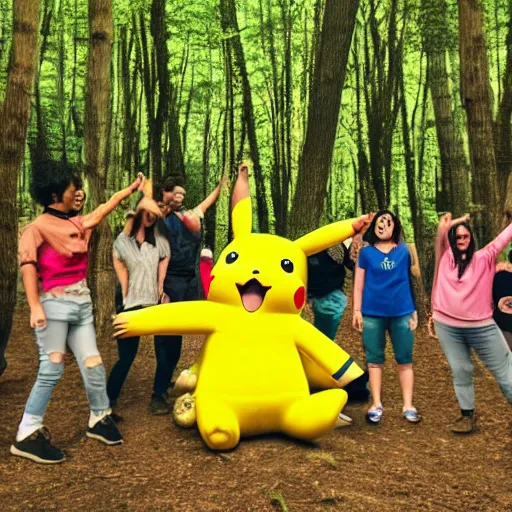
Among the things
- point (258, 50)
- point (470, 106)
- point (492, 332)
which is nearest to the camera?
point (492, 332)

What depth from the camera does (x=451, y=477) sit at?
447 centimetres

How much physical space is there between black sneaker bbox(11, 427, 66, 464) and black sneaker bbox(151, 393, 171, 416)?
3.30 ft

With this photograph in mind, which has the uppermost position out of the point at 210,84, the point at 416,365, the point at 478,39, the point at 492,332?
the point at 210,84

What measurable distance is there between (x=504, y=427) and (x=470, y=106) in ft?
12.7

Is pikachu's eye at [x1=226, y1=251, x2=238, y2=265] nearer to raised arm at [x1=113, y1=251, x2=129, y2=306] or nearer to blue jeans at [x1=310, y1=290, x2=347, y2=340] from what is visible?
raised arm at [x1=113, y1=251, x2=129, y2=306]

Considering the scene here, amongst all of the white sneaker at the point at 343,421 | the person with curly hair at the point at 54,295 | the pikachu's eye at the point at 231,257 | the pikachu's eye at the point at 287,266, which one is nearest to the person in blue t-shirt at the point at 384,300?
the white sneaker at the point at 343,421

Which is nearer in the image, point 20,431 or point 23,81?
point 20,431

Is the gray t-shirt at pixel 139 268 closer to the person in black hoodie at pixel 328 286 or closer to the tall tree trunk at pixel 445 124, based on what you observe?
the person in black hoodie at pixel 328 286

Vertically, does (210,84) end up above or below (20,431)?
above

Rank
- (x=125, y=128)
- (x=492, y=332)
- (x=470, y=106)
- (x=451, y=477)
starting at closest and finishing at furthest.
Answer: (x=451, y=477)
(x=492, y=332)
(x=470, y=106)
(x=125, y=128)

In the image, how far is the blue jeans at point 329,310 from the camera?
5844 millimetres

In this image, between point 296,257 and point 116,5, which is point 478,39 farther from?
point 116,5

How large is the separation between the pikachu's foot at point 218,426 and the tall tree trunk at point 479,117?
14.3 ft

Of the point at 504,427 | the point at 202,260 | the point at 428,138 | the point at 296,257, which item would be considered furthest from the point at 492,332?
the point at 428,138
